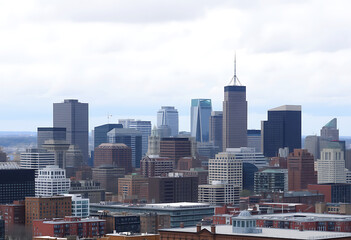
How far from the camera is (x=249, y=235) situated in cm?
16925

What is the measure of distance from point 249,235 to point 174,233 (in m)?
16.0

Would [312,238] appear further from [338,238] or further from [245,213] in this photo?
[245,213]

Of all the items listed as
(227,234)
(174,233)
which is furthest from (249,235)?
(174,233)

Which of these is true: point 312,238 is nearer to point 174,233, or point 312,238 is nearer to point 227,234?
point 227,234

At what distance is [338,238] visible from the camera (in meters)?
168

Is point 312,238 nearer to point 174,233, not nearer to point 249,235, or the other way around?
point 249,235

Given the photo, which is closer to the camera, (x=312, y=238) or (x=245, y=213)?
(x=312, y=238)

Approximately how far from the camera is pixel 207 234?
174125 mm

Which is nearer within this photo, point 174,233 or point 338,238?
point 338,238

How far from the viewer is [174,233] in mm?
180250

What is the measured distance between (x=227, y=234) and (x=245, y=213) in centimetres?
787

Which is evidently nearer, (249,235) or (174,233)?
(249,235)

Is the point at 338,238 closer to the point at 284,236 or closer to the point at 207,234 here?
the point at 284,236

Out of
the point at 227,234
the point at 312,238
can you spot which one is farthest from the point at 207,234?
the point at 312,238
